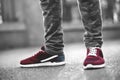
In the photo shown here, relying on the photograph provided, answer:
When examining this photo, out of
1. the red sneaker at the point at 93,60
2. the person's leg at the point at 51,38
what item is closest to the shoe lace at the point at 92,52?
the red sneaker at the point at 93,60

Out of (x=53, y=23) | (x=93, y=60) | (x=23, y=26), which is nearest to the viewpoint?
(x=93, y=60)

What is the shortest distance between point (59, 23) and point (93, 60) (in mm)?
333

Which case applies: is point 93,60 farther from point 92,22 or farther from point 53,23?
point 53,23

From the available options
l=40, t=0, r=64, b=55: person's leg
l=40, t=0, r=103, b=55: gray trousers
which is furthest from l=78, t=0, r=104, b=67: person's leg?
l=40, t=0, r=64, b=55: person's leg

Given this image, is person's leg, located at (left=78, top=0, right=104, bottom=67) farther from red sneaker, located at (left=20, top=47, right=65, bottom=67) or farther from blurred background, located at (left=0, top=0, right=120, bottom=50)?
blurred background, located at (left=0, top=0, right=120, bottom=50)

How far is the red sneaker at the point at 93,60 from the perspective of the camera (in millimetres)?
1619

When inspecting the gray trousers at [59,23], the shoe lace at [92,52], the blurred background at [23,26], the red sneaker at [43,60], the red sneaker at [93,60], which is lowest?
the blurred background at [23,26]

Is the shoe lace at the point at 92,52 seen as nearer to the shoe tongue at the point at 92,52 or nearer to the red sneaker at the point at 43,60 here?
the shoe tongue at the point at 92,52

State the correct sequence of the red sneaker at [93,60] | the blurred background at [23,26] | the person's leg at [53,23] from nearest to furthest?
1. the red sneaker at [93,60]
2. the person's leg at [53,23]
3. the blurred background at [23,26]

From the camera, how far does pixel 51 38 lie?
1784 mm

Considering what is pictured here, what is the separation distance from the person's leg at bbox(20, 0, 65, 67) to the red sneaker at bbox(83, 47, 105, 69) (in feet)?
0.73

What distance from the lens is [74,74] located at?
154 centimetres

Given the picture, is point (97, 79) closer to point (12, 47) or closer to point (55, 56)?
point (55, 56)

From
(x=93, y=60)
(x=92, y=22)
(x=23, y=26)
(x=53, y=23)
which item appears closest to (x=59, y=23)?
(x=53, y=23)
